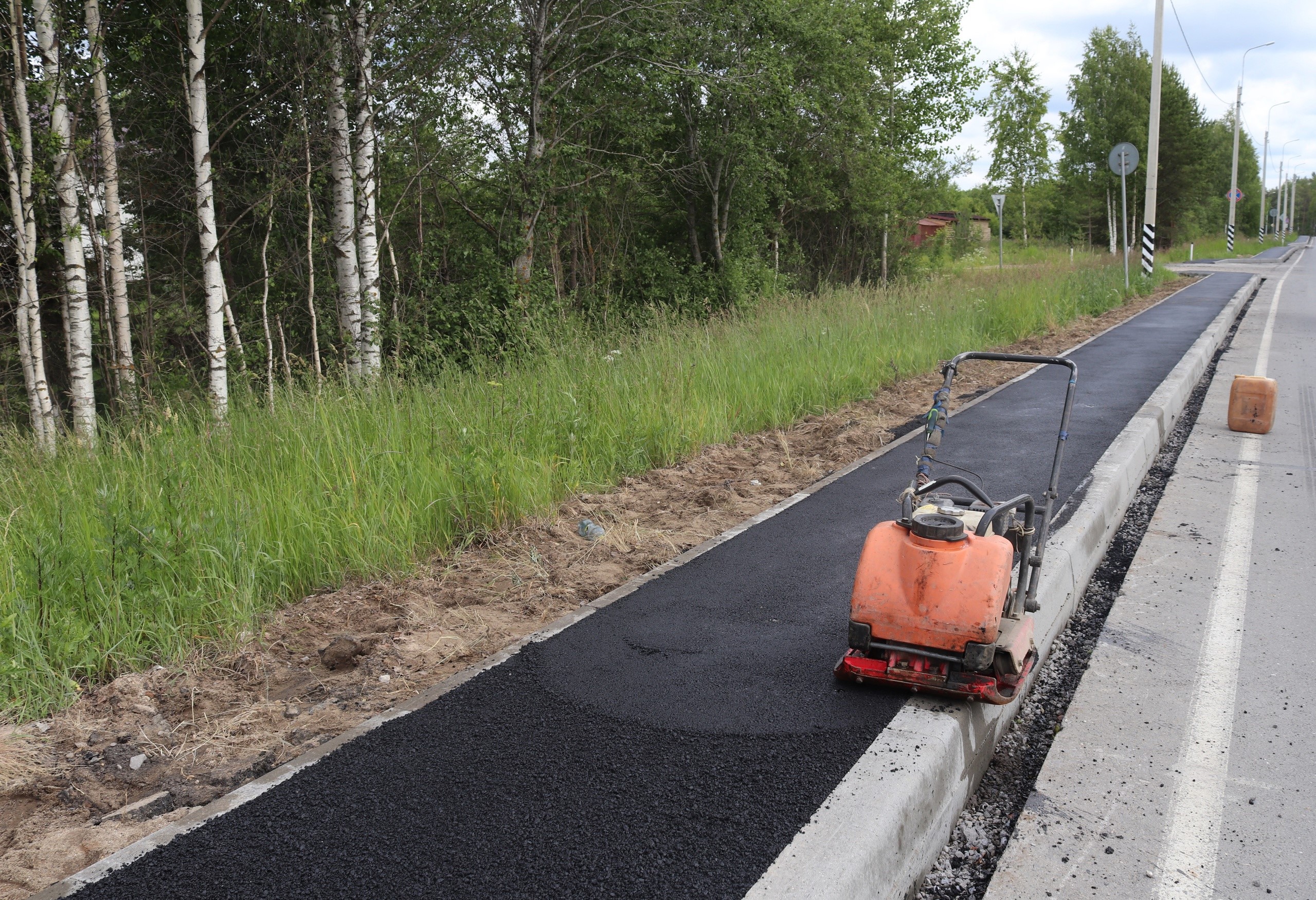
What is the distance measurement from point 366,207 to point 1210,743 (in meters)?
10.2

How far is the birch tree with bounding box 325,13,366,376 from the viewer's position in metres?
10.9

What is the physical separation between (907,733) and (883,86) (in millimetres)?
25407

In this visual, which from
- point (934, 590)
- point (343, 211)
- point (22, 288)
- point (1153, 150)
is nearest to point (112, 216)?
point (22, 288)

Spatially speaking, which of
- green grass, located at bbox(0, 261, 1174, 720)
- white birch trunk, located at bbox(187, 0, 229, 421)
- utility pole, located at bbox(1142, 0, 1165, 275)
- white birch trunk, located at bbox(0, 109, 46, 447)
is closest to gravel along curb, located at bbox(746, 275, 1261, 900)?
green grass, located at bbox(0, 261, 1174, 720)

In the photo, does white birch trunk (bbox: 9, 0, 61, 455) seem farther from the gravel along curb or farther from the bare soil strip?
the gravel along curb

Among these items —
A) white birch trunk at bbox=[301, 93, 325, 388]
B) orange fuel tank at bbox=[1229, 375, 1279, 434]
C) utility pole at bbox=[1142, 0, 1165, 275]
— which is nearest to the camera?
orange fuel tank at bbox=[1229, 375, 1279, 434]

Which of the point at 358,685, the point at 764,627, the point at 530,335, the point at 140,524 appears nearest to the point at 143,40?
the point at 530,335

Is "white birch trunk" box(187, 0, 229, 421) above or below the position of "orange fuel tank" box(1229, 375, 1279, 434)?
above

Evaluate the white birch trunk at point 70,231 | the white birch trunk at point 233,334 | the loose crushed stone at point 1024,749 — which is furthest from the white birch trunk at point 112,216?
the loose crushed stone at point 1024,749

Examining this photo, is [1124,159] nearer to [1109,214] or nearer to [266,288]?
[266,288]

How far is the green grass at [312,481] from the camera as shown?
411 centimetres

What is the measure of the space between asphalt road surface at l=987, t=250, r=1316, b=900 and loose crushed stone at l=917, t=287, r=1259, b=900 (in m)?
0.07

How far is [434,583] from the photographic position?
492 cm

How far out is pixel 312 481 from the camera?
221 inches
